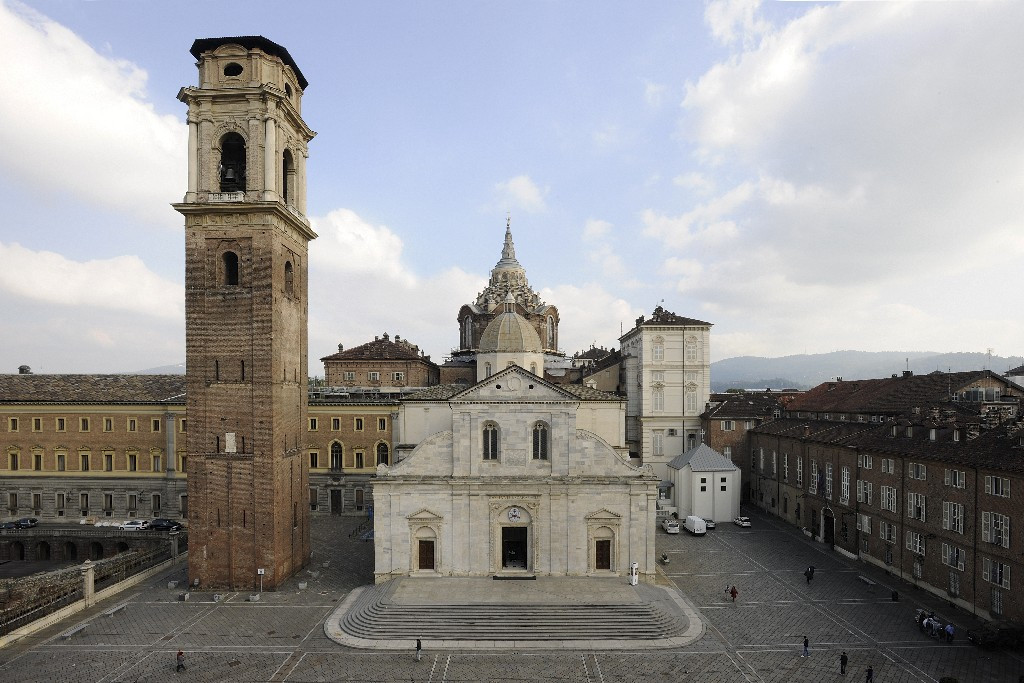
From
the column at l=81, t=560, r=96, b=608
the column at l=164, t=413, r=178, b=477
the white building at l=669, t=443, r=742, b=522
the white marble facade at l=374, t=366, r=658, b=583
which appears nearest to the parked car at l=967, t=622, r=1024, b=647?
the white marble facade at l=374, t=366, r=658, b=583

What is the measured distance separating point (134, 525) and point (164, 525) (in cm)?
269

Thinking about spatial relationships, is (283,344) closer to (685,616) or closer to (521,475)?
(521,475)

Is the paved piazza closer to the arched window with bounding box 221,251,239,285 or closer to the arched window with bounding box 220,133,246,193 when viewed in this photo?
the arched window with bounding box 221,251,239,285

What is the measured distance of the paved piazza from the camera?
79.5ft

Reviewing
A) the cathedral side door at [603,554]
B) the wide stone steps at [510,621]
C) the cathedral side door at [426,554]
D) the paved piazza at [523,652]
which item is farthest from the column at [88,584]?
the cathedral side door at [603,554]

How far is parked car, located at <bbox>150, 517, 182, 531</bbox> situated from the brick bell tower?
16155 mm

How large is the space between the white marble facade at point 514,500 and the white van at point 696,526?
13.1 metres

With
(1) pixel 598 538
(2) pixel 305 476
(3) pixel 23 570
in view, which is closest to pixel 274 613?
(2) pixel 305 476

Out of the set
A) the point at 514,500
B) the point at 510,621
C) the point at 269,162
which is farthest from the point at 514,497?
the point at 269,162

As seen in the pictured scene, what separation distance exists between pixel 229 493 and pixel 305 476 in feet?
18.2

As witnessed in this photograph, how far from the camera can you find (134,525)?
47.2 m

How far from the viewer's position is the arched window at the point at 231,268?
33.3m

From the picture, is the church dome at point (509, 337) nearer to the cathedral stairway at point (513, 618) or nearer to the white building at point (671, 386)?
the white building at point (671, 386)

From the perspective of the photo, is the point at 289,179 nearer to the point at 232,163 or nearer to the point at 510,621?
the point at 232,163
